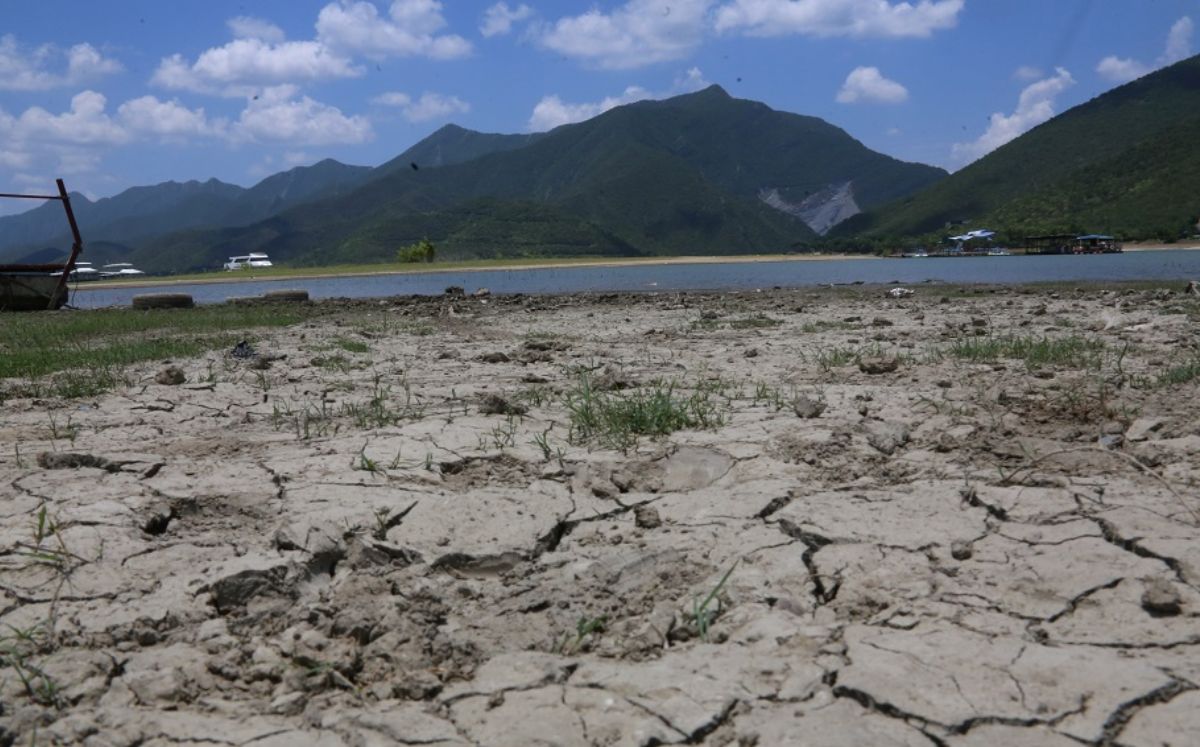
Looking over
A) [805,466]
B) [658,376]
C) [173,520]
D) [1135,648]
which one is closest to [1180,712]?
[1135,648]

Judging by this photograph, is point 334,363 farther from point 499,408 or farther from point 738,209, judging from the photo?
point 738,209

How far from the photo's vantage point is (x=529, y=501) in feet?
11.7

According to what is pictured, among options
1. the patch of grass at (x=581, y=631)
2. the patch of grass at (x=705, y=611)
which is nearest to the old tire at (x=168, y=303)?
the patch of grass at (x=581, y=631)

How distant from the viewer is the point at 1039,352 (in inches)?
260

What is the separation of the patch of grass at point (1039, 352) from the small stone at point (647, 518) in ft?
13.4

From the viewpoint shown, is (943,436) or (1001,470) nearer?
(1001,470)

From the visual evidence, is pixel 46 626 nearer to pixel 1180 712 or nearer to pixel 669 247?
pixel 1180 712

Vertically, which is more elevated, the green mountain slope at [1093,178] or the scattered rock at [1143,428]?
the green mountain slope at [1093,178]

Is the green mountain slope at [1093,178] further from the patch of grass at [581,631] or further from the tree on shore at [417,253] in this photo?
the patch of grass at [581,631]

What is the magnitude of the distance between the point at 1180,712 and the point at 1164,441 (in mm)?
2496

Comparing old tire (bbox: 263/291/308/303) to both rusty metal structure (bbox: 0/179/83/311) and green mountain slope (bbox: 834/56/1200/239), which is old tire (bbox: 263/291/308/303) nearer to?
rusty metal structure (bbox: 0/179/83/311)

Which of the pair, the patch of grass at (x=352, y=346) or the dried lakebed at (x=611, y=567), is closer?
the dried lakebed at (x=611, y=567)

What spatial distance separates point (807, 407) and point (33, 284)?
1927 centimetres

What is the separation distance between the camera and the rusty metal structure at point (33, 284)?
1820cm
